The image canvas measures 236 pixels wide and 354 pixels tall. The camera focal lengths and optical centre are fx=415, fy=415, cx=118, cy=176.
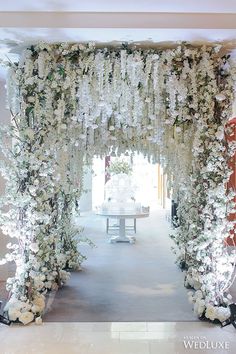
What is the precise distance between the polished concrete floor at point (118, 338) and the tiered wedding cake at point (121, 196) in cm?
468

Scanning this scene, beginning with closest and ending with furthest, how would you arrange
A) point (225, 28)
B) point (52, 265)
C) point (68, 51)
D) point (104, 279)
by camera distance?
1. point (225, 28)
2. point (68, 51)
3. point (52, 265)
4. point (104, 279)

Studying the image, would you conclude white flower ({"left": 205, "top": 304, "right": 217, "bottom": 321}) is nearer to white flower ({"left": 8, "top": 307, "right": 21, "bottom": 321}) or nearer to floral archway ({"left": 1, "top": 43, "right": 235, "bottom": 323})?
floral archway ({"left": 1, "top": 43, "right": 235, "bottom": 323})

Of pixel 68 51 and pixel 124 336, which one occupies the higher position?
pixel 68 51

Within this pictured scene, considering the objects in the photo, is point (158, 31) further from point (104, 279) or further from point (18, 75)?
point (104, 279)

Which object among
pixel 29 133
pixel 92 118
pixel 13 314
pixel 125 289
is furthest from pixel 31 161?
pixel 125 289

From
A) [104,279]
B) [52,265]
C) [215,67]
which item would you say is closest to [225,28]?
[215,67]

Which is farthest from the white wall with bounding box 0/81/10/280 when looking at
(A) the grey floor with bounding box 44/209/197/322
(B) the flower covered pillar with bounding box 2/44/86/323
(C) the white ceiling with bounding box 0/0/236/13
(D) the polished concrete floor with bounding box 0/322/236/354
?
(C) the white ceiling with bounding box 0/0/236/13

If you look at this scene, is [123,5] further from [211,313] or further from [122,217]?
[122,217]

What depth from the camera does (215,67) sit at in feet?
14.3

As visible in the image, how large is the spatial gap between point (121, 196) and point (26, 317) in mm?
5758

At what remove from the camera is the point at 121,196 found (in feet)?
32.0

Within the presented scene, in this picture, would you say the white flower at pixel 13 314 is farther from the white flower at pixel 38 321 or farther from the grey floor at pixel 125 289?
the grey floor at pixel 125 289

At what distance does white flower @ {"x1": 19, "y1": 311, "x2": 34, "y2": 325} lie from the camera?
414cm

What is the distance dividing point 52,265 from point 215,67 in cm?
303
